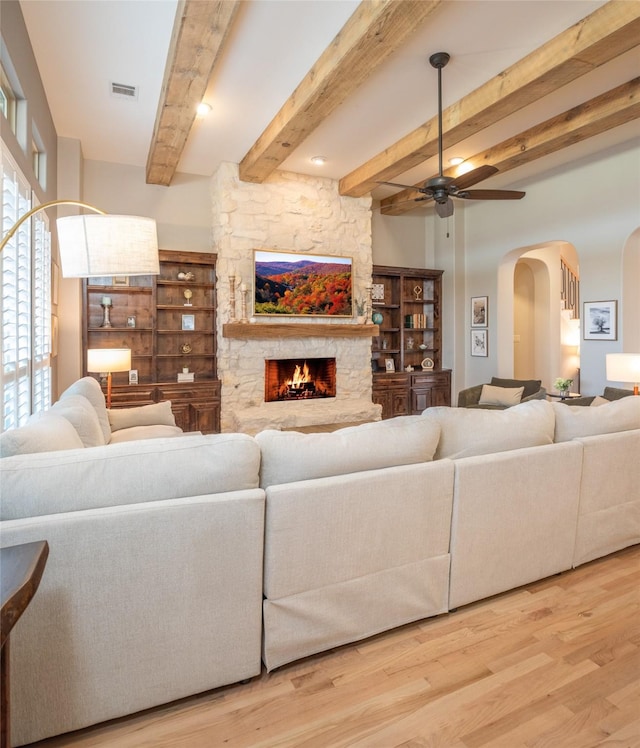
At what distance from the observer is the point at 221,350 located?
6.02 m

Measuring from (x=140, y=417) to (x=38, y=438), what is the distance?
7.95 ft

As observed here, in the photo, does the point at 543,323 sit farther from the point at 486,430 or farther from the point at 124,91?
the point at 124,91

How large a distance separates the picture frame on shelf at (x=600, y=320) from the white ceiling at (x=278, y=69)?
1759 mm

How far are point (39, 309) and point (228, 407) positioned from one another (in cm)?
277

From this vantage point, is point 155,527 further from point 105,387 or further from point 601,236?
point 601,236

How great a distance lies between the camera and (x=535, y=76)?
347 centimetres

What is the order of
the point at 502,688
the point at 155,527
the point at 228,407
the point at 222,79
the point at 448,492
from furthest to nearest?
the point at 228,407, the point at 222,79, the point at 448,492, the point at 502,688, the point at 155,527

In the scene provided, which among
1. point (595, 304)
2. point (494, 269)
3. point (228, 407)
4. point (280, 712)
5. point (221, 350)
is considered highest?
point (494, 269)

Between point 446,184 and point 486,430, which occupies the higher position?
point 446,184

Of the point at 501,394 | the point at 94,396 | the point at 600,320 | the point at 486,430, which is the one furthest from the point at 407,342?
the point at 486,430

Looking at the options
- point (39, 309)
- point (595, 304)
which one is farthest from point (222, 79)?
point (595, 304)

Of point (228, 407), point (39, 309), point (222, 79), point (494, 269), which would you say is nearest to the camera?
point (39, 309)

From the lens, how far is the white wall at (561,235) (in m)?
5.21

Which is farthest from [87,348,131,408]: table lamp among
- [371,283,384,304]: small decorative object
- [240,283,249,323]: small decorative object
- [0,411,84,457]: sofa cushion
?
[371,283,384,304]: small decorative object
